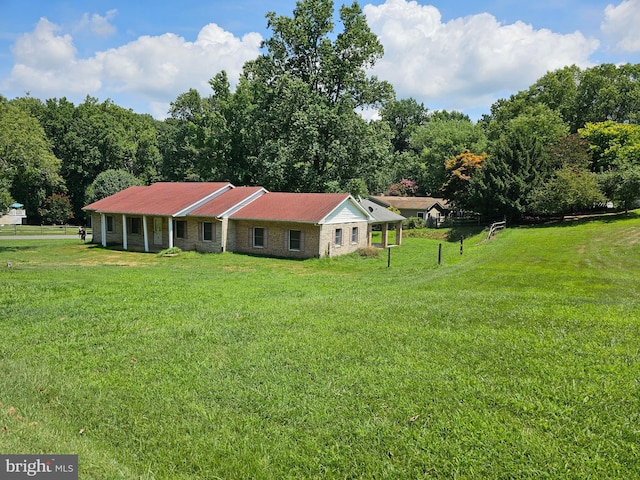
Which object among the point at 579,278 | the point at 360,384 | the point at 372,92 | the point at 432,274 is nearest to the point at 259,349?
the point at 360,384

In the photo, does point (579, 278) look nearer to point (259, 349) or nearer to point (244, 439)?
point (259, 349)

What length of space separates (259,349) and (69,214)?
53928mm

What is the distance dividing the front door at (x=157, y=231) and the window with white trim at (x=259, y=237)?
6994 millimetres

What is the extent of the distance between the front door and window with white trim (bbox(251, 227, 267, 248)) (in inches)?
275

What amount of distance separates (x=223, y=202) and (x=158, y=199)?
5436 mm

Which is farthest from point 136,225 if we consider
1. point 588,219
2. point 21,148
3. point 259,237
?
point 588,219

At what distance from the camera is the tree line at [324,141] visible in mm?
32438

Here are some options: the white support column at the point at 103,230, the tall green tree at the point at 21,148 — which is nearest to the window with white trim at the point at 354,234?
the white support column at the point at 103,230

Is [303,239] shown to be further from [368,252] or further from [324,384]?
[324,384]

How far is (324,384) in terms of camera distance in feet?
17.1

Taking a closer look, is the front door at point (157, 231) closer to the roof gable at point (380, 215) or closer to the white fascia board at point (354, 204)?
the white fascia board at point (354, 204)

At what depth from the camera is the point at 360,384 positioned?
5.19 m

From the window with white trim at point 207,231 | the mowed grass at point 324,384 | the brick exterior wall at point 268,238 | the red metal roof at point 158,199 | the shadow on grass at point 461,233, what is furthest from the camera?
the shadow on grass at point 461,233

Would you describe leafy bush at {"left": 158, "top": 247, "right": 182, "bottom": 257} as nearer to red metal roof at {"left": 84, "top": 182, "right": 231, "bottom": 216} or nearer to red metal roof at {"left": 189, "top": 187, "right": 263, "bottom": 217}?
red metal roof at {"left": 84, "top": 182, "right": 231, "bottom": 216}
